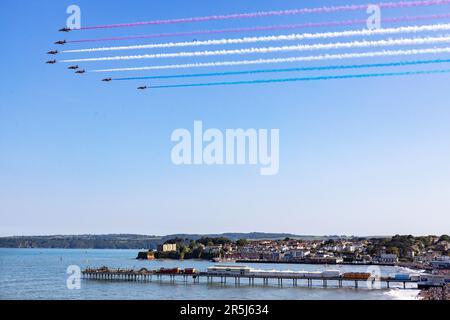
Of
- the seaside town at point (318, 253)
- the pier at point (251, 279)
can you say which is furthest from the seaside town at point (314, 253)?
the pier at point (251, 279)

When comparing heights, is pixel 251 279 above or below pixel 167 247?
below

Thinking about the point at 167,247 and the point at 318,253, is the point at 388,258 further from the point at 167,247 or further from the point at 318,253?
the point at 167,247

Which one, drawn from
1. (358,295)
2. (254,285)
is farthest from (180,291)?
(358,295)

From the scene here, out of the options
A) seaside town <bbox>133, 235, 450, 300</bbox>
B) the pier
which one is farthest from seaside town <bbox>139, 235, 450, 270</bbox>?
the pier

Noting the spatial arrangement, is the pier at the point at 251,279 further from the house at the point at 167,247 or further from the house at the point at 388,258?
the house at the point at 167,247

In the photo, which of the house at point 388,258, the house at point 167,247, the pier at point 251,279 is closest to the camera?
the pier at point 251,279

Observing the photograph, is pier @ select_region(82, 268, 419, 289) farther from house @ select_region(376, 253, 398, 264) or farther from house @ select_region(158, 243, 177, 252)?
house @ select_region(158, 243, 177, 252)

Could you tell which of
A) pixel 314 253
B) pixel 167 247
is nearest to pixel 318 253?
pixel 314 253
